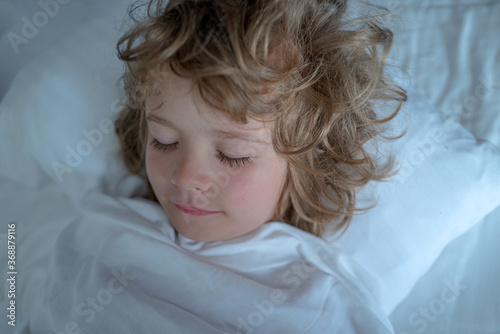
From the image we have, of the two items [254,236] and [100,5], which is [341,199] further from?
[100,5]

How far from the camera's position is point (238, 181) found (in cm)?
90

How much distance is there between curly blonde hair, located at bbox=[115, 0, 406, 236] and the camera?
31.5 inches

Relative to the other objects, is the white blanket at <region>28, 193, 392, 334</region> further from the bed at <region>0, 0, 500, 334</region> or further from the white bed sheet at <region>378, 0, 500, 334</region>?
the white bed sheet at <region>378, 0, 500, 334</region>

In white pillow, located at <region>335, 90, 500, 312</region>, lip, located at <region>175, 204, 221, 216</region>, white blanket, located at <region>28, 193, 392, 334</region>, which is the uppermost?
lip, located at <region>175, 204, 221, 216</region>

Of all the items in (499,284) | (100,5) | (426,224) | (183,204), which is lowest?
(499,284)

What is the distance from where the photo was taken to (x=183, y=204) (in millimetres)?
974

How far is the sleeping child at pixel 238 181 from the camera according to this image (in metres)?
0.82

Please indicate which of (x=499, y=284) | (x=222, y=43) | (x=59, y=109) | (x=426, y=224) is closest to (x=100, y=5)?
(x=59, y=109)

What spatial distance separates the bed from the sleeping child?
5 cm

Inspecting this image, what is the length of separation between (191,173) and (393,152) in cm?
55

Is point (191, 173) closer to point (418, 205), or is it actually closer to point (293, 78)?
point (293, 78)

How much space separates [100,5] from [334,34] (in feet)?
2.55

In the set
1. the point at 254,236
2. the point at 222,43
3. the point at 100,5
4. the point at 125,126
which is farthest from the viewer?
the point at 100,5

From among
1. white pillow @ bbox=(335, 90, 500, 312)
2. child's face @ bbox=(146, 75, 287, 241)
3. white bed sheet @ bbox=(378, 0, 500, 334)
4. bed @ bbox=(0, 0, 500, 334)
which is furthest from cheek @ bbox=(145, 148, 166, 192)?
white bed sheet @ bbox=(378, 0, 500, 334)
